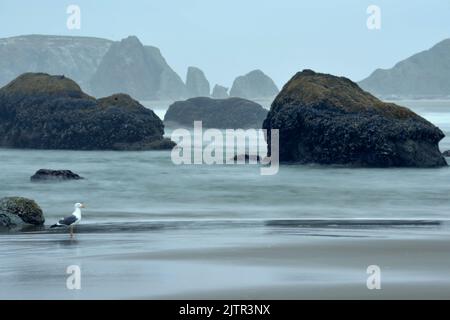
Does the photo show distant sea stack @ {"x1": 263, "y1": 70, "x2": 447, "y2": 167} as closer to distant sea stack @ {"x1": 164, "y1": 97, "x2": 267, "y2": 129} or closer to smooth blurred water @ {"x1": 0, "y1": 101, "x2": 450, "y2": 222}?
smooth blurred water @ {"x1": 0, "y1": 101, "x2": 450, "y2": 222}

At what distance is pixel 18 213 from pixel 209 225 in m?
5.52

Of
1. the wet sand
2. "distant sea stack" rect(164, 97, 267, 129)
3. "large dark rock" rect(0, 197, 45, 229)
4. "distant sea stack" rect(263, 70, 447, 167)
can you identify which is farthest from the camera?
"distant sea stack" rect(164, 97, 267, 129)

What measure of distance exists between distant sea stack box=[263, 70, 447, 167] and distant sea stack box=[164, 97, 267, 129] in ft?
247

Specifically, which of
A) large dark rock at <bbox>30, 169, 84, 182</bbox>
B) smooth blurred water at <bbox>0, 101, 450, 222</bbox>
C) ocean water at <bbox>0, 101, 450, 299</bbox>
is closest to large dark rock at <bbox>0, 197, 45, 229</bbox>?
ocean water at <bbox>0, 101, 450, 299</bbox>

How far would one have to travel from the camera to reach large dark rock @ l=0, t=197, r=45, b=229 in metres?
28.4

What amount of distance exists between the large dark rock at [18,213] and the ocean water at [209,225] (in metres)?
1.40

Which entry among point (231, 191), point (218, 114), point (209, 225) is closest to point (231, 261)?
point (209, 225)

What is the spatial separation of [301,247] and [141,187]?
23.2 meters

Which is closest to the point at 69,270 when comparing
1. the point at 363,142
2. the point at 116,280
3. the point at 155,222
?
the point at 116,280

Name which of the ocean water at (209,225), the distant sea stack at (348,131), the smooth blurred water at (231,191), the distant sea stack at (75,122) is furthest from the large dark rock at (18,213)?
the distant sea stack at (75,122)

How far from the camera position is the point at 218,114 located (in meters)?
134

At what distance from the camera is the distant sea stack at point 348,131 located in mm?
50750

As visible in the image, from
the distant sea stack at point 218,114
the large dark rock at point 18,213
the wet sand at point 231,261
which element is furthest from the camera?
the distant sea stack at point 218,114

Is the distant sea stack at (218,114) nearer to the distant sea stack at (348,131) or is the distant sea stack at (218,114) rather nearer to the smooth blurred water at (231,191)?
the smooth blurred water at (231,191)
